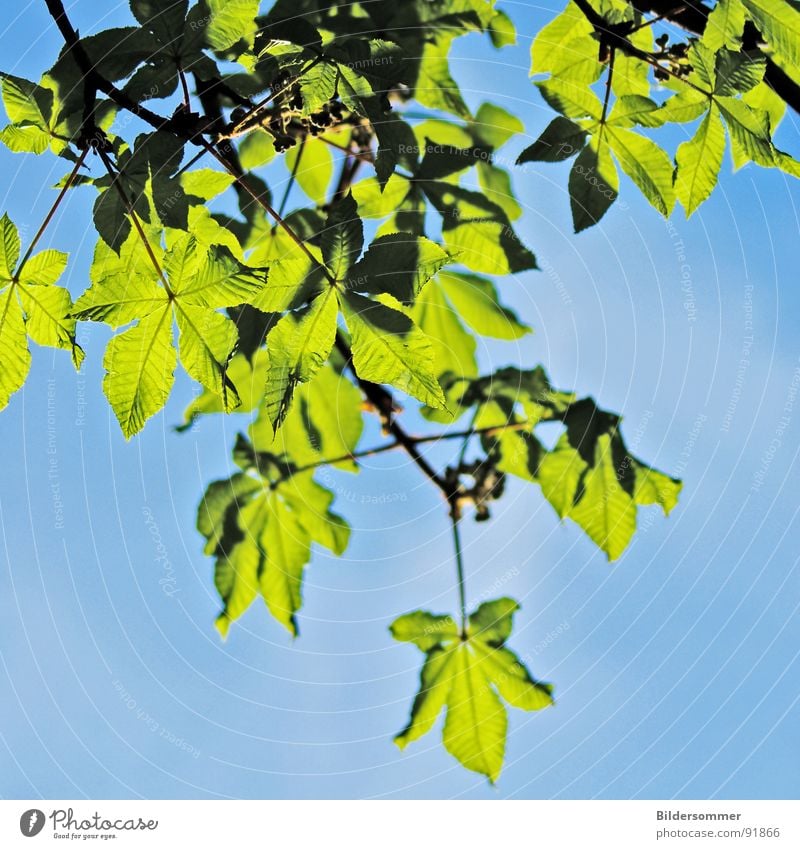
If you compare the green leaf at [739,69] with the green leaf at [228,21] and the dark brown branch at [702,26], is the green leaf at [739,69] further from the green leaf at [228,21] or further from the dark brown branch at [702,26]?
the green leaf at [228,21]

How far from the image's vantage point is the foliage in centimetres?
77

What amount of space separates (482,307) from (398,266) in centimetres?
42

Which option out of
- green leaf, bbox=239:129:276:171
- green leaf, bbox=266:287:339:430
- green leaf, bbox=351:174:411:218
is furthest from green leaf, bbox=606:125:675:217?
green leaf, bbox=239:129:276:171

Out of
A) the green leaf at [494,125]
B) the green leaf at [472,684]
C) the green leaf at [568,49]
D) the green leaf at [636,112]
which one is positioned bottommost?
the green leaf at [472,684]

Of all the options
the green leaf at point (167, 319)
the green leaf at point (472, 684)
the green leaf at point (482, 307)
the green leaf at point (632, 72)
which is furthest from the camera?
the green leaf at point (482, 307)

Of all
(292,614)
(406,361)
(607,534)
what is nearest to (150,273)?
(406,361)

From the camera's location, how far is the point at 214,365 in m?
0.75

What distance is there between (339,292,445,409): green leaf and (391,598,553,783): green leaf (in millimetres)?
508

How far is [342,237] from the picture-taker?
0.78 metres

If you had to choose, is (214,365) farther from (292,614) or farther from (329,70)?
(292,614)

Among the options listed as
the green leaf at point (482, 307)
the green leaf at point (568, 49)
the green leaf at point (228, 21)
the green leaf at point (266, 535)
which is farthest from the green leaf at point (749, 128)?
the green leaf at point (266, 535)

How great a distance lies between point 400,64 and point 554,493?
0.60 metres

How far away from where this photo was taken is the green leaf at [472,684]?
1.07m

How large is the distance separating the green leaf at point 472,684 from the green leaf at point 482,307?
427 mm
